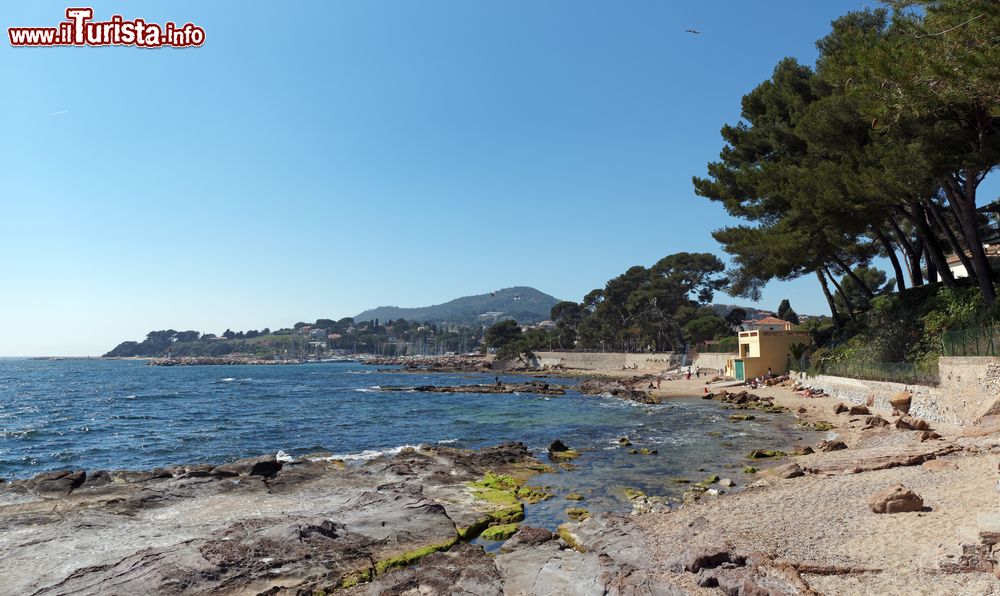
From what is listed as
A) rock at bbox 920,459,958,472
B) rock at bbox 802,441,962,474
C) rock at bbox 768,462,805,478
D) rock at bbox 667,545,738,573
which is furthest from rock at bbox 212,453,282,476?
rock at bbox 920,459,958,472

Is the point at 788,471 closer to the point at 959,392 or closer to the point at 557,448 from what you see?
the point at 557,448

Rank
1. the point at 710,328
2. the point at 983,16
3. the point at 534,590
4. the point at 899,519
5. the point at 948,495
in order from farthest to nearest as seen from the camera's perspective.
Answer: the point at 710,328
the point at 983,16
the point at 948,495
the point at 899,519
the point at 534,590

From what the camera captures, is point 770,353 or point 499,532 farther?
point 770,353

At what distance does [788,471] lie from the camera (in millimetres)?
14664

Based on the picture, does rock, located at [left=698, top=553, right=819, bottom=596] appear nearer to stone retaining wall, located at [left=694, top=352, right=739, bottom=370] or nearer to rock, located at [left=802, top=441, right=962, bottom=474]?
rock, located at [left=802, top=441, right=962, bottom=474]

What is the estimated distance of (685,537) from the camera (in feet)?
32.2

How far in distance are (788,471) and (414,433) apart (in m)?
17.9

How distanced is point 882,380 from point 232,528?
85.8 feet

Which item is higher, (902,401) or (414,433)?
(902,401)

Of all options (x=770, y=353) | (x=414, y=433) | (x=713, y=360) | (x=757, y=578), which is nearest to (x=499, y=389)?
(x=713, y=360)

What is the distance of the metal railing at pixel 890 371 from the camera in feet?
69.8

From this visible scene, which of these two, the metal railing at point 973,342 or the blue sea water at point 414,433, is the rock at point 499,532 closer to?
the blue sea water at point 414,433

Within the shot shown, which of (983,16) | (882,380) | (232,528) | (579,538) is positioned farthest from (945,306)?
(232,528)

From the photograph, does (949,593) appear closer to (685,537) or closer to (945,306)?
(685,537)
